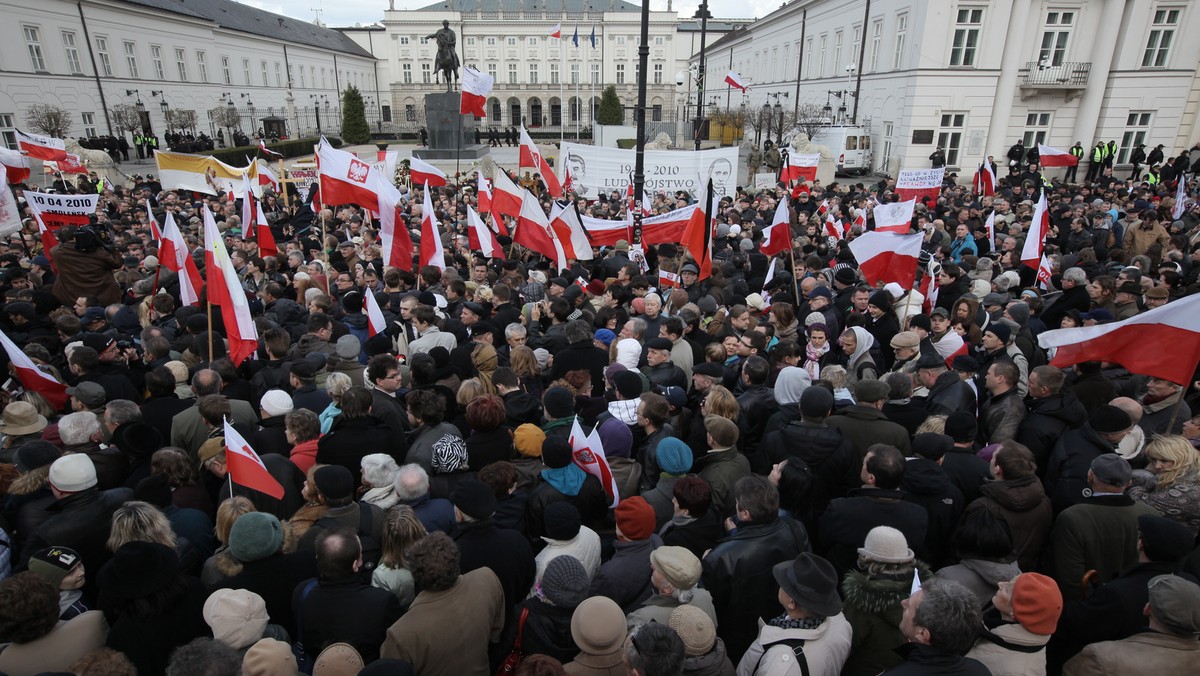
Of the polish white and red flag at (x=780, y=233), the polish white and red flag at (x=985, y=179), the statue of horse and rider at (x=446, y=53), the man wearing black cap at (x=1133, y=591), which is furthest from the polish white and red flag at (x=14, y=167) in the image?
the statue of horse and rider at (x=446, y=53)

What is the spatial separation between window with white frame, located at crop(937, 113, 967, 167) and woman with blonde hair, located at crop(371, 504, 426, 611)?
3498 cm

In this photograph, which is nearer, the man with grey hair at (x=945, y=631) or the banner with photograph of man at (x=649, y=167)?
the man with grey hair at (x=945, y=631)

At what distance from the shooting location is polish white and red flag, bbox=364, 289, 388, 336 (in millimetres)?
6633

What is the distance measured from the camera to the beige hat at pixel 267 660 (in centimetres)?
259

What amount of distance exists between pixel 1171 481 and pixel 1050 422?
2.62ft

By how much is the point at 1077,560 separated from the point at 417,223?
12.7 metres

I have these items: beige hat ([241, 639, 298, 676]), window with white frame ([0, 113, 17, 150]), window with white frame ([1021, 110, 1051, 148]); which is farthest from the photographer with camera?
window with white frame ([1021, 110, 1051, 148])

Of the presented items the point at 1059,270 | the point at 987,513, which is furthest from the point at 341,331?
the point at 1059,270

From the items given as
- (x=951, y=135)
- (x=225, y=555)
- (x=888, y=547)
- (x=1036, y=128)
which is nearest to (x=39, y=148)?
(x=225, y=555)

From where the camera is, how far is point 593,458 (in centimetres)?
400

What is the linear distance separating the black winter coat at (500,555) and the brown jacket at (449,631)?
213 mm

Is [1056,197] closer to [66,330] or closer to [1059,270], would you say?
[1059,270]

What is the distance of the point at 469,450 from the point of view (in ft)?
14.8

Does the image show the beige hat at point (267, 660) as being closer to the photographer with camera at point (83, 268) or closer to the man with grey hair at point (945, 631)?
the man with grey hair at point (945, 631)
